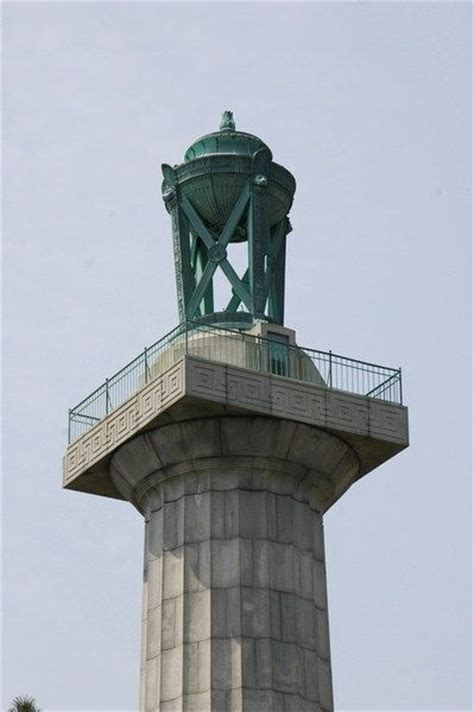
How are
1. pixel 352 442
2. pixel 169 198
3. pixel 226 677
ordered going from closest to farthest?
pixel 226 677 < pixel 352 442 < pixel 169 198

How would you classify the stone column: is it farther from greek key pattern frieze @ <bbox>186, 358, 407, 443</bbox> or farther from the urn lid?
the urn lid

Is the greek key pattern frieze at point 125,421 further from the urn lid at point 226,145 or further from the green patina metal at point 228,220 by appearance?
the urn lid at point 226,145

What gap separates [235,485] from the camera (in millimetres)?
44156

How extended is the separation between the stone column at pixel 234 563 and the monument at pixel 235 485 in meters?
0.03

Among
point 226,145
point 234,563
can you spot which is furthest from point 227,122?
point 234,563

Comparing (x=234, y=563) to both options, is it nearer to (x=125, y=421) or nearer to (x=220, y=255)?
(x=125, y=421)

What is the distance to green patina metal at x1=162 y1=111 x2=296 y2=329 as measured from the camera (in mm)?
47531

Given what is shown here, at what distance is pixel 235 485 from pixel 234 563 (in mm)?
1868

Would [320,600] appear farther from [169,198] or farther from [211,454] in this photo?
[169,198]

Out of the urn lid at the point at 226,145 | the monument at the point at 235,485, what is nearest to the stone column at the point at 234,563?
the monument at the point at 235,485

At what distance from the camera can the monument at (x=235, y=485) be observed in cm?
4269

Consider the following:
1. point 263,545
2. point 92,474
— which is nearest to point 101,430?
point 92,474

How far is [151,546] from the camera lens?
44.8 meters

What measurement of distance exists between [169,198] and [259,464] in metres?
8.01
